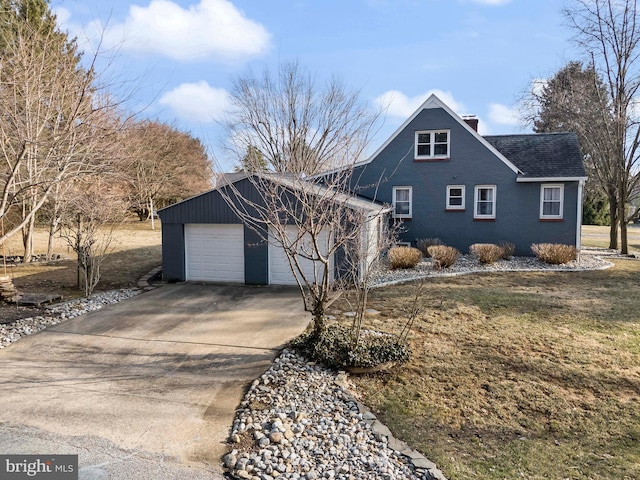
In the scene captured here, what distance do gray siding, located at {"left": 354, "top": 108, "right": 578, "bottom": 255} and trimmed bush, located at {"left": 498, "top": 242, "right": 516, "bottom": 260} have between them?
299 mm

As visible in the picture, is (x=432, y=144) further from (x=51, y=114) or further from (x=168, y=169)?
(x=168, y=169)

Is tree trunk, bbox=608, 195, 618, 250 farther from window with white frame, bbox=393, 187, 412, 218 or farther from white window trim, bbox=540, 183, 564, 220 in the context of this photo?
window with white frame, bbox=393, 187, 412, 218

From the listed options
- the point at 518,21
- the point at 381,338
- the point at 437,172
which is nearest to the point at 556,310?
the point at 381,338

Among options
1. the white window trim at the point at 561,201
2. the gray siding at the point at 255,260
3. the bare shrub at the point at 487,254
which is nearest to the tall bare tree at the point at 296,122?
the gray siding at the point at 255,260

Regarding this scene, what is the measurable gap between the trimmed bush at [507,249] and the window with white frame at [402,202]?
12.9 feet

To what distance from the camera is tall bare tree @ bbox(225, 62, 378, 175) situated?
6930 millimetres

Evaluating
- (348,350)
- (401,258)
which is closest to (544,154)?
(401,258)

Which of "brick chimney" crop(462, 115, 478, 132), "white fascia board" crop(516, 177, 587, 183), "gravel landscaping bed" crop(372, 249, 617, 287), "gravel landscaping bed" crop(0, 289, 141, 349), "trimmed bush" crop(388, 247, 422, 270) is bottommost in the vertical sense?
"gravel landscaping bed" crop(0, 289, 141, 349)

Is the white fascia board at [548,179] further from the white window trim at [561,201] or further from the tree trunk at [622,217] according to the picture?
the tree trunk at [622,217]

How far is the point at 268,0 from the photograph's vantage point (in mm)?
8867

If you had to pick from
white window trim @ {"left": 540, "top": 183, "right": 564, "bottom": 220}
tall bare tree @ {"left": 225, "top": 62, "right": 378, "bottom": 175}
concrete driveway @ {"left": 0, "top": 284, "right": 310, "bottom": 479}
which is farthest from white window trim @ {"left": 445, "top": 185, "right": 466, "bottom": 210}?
concrete driveway @ {"left": 0, "top": 284, "right": 310, "bottom": 479}

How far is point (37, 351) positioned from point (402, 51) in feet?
33.2

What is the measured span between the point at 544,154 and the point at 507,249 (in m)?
4.73

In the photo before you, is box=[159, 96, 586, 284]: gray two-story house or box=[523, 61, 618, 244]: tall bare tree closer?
box=[159, 96, 586, 284]: gray two-story house
